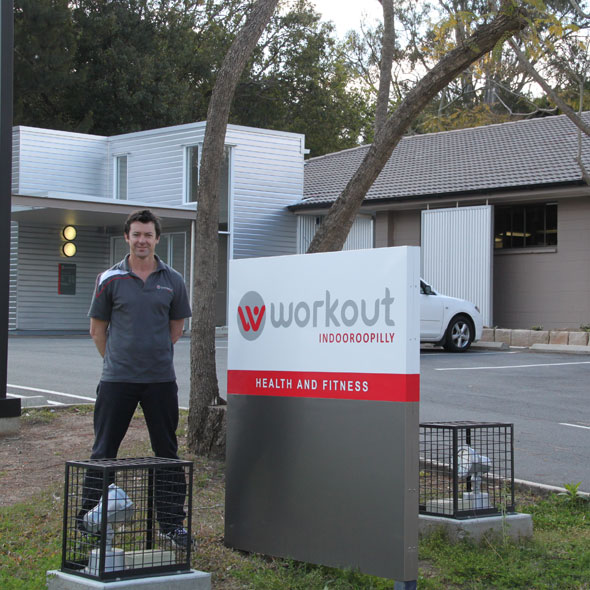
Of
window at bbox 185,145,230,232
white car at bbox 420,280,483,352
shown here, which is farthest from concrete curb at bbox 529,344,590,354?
window at bbox 185,145,230,232

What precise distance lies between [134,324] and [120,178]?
2551 centimetres

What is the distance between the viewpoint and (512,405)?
1173 cm

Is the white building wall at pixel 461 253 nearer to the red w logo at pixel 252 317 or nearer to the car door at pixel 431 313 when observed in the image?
the car door at pixel 431 313

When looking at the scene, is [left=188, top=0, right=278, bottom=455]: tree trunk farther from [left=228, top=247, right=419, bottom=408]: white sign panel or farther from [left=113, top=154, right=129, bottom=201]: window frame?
[left=113, top=154, right=129, bottom=201]: window frame

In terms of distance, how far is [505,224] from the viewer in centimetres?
2512

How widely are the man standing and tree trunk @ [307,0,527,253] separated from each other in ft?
7.56

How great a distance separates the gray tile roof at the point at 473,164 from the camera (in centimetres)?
2434

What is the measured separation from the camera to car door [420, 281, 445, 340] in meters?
19.5

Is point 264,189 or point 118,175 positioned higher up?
point 118,175

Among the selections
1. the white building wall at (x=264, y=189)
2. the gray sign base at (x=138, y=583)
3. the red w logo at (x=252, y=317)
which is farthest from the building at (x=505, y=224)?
the gray sign base at (x=138, y=583)

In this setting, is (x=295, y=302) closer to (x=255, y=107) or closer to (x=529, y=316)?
(x=529, y=316)

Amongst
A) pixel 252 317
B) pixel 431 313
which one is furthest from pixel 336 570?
pixel 431 313

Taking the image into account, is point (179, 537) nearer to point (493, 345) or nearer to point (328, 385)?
point (328, 385)

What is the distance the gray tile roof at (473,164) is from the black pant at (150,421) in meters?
18.6
